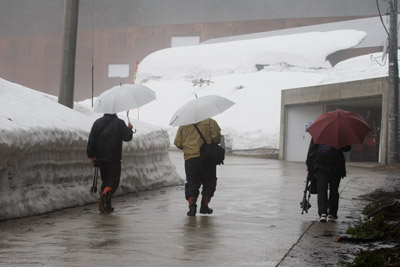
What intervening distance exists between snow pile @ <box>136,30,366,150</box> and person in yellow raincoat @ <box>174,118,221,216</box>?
26.9 meters

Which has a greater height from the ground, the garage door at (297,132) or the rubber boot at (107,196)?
the garage door at (297,132)

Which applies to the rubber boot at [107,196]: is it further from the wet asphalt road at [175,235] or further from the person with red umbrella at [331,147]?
the person with red umbrella at [331,147]

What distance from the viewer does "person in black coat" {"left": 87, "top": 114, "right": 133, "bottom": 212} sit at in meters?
9.52

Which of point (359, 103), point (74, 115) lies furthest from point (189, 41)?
point (74, 115)

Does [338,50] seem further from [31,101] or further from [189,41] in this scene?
[31,101]

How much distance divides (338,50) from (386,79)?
31.0 m

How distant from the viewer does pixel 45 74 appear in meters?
58.8

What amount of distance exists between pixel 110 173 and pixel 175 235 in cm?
263

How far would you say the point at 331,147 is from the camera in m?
8.79

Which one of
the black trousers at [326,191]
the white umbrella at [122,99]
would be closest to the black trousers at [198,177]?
the white umbrella at [122,99]

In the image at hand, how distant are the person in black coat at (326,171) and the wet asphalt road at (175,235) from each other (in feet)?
0.80

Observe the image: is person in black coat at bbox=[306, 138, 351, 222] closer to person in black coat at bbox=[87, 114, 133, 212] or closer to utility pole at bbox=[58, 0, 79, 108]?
person in black coat at bbox=[87, 114, 133, 212]

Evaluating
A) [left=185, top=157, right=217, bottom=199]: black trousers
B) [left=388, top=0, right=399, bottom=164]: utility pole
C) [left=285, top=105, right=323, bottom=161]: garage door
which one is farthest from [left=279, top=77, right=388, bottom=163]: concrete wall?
[left=185, top=157, right=217, bottom=199]: black trousers

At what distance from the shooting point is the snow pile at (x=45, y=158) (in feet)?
29.3
